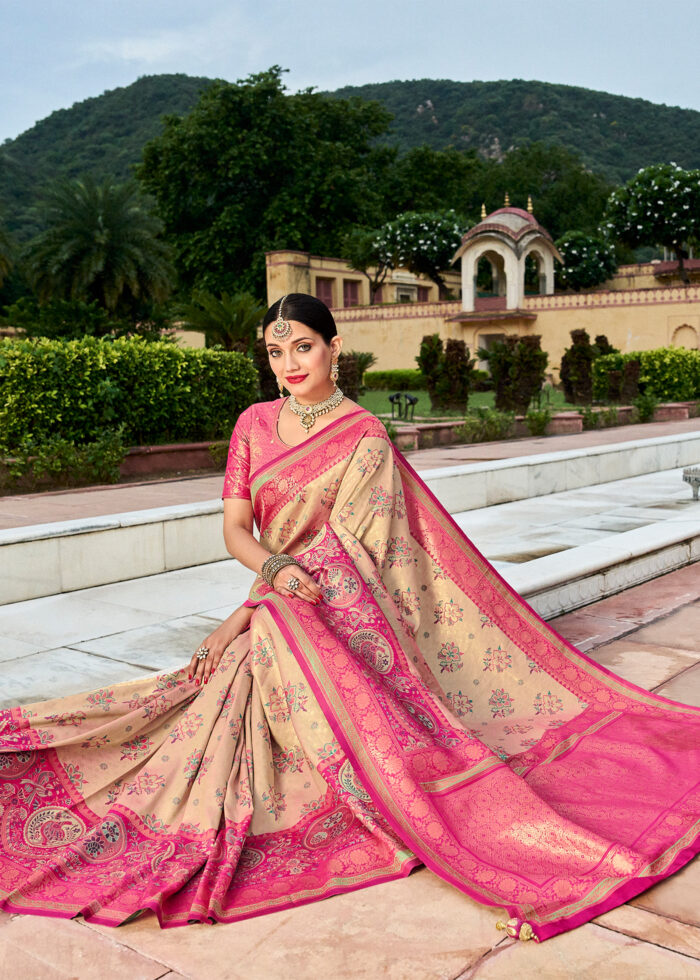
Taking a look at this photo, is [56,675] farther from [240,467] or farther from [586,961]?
[586,961]

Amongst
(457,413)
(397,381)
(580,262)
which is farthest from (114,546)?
(580,262)

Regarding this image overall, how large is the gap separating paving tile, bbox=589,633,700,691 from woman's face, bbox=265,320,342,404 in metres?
1.64

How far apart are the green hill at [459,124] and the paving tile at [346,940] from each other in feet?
155

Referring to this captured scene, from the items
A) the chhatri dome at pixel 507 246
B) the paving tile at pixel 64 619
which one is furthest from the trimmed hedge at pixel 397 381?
the paving tile at pixel 64 619

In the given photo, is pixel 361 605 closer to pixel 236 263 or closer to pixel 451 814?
pixel 451 814

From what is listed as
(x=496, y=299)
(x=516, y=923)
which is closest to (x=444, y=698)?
(x=516, y=923)

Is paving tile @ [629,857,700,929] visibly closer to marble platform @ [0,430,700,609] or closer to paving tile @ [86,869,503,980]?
paving tile @ [86,869,503,980]

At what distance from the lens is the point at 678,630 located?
13.2ft

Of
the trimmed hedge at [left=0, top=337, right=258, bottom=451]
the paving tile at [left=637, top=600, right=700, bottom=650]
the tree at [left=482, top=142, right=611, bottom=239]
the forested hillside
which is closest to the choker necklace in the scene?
the paving tile at [left=637, top=600, right=700, bottom=650]

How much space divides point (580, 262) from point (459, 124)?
39.8 meters

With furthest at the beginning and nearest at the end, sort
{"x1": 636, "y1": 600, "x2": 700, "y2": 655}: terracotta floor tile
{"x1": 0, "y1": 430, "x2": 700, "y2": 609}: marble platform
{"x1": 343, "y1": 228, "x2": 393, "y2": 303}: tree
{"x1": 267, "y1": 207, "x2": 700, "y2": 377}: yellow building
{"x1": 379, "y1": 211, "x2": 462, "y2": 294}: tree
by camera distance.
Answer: {"x1": 379, "y1": 211, "x2": 462, "y2": 294}: tree
{"x1": 343, "y1": 228, "x2": 393, "y2": 303}: tree
{"x1": 267, "y1": 207, "x2": 700, "y2": 377}: yellow building
{"x1": 0, "y1": 430, "x2": 700, "y2": 609}: marble platform
{"x1": 636, "y1": 600, "x2": 700, "y2": 655}: terracotta floor tile

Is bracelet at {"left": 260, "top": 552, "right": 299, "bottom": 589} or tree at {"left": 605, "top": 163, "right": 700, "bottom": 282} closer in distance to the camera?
bracelet at {"left": 260, "top": 552, "right": 299, "bottom": 589}

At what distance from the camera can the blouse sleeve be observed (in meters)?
2.60

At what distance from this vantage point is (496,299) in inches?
1188
